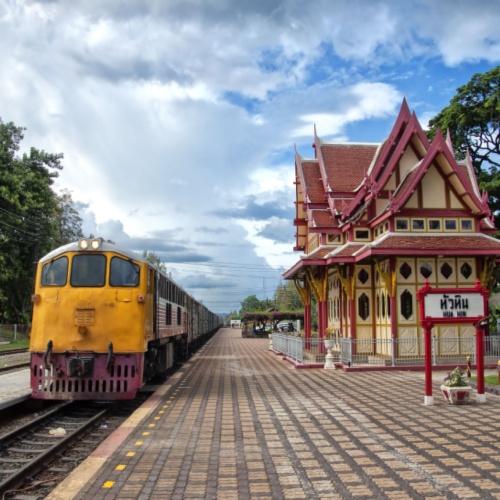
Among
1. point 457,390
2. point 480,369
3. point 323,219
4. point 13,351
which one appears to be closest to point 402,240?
point 323,219

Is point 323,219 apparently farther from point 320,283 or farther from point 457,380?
point 457,380

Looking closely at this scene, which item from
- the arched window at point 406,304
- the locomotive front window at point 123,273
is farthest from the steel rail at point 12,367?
the arched window at point 406,304

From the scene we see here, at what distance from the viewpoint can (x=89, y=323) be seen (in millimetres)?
10453

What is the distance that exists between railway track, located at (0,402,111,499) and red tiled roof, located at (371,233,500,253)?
35.1ft

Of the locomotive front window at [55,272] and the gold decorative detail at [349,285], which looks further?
the gold decorative detail at [349,285]

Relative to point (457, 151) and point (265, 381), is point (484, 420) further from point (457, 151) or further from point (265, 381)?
point (457, 151)

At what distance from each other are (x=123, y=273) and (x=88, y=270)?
0.67 meters

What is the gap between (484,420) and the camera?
9094mm

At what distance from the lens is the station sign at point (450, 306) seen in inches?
444

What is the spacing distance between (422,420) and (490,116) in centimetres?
2423

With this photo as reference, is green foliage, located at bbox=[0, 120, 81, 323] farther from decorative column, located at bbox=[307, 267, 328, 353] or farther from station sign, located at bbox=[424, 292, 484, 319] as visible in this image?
station sign, located at bbox=[424, 292, 484, 319]

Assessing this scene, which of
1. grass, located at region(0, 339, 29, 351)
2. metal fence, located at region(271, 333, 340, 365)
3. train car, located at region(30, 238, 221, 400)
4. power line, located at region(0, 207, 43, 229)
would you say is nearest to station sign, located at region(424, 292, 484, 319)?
train car, located at region(30, 238, 221, 400)

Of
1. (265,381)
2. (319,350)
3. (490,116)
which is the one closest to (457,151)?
(490,116)

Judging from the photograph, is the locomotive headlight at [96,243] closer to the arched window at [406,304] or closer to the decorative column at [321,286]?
the arched window at [406,304]
